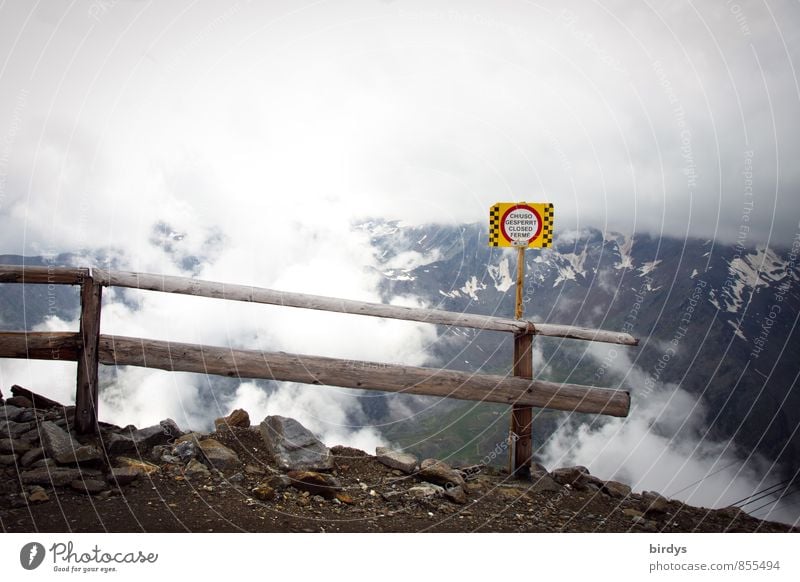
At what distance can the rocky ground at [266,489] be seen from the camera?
3779 millimetres

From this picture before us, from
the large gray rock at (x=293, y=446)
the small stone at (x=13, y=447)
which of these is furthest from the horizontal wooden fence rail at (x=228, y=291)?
the small stone at (x=13, y=447)

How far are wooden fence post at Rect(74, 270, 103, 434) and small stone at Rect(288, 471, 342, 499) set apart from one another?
2.02 meters

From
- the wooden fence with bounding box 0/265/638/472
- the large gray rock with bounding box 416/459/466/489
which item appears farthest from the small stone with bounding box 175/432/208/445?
the large gray rock with bounding box 416/459/466/489

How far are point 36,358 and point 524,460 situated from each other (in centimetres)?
512

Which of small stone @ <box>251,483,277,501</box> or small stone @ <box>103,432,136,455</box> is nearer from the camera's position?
small stone @ <box>251,483,277,501</box>

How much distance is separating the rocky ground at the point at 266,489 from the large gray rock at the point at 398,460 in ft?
0.04

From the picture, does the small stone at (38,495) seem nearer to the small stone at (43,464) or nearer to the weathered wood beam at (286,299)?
the small stone at (43,464)

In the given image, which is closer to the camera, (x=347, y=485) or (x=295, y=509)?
(x=295, y=509)

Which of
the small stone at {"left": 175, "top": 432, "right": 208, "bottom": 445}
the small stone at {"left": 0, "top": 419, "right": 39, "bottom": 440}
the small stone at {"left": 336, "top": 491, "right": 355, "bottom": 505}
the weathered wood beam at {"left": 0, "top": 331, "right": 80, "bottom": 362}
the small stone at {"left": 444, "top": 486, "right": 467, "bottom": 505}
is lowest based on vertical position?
the small stone at {"left": 444, "top": 486, "right": 467, "bottom": 505}

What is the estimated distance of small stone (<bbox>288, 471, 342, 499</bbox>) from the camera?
176 inches

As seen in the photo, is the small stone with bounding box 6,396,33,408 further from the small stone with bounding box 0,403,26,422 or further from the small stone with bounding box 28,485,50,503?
the small stone with bounding box 28,485,50,503
